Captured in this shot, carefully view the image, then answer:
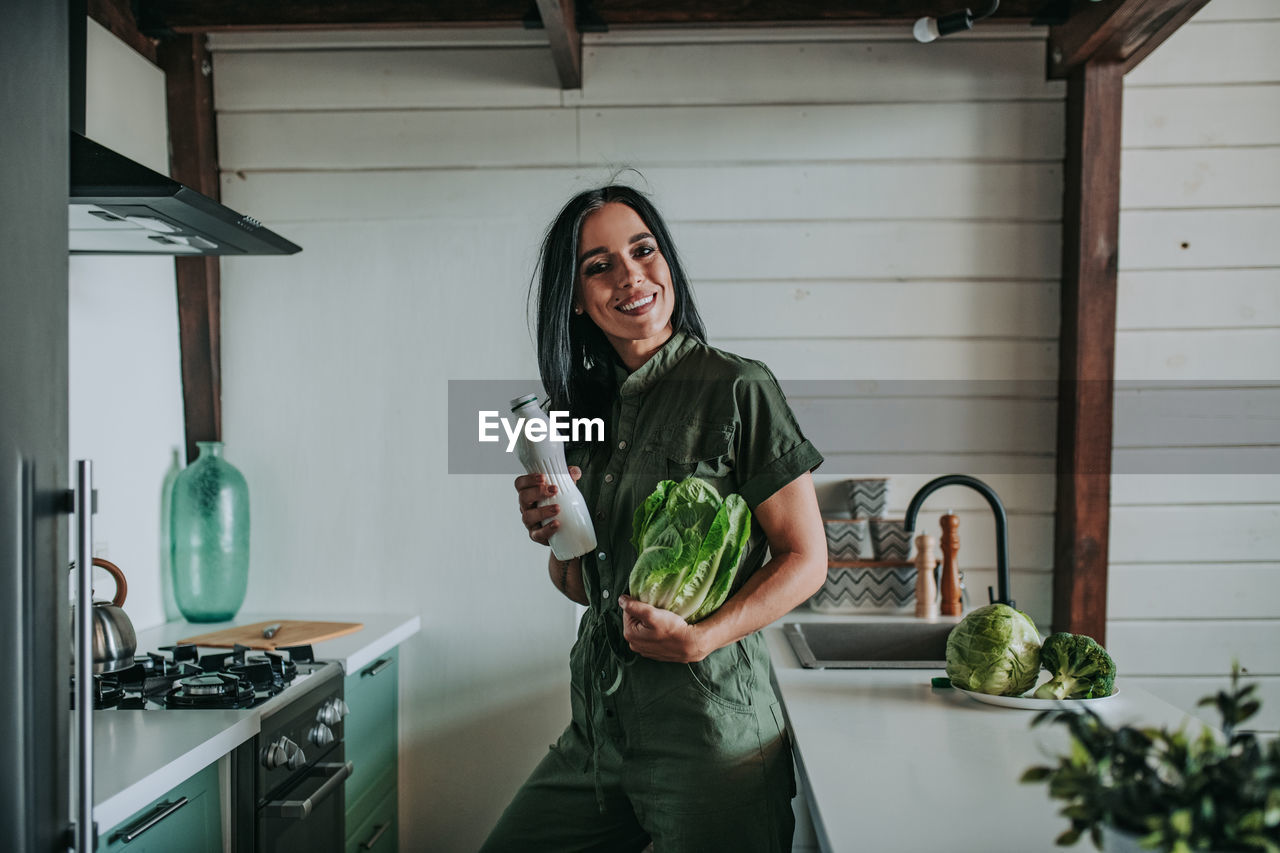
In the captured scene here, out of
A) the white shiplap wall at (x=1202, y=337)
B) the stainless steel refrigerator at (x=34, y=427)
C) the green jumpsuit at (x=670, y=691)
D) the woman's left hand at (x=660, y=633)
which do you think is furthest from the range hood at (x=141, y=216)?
the white shiplap wall at (x=1202, y=337)

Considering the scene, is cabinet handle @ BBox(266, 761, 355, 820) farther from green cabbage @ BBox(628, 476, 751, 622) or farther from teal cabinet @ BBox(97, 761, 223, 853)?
green cabbage @ BBox(628, 476, 751, 622)

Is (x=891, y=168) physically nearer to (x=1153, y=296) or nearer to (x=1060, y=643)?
(x=1153, y=296)

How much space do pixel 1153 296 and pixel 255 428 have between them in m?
2.67

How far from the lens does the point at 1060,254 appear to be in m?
2.75

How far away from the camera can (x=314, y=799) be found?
73.5 inches

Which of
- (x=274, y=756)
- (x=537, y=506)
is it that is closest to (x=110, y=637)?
(x=274, y=756)

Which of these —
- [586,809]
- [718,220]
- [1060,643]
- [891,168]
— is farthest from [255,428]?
[1060,643]

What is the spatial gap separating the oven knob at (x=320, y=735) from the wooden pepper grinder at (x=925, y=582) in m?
1.46

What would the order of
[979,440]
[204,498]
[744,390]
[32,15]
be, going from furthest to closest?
[979,440]
[204,498]
[744,390]
[32,15]

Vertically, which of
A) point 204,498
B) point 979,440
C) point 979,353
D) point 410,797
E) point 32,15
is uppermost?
point 32,15

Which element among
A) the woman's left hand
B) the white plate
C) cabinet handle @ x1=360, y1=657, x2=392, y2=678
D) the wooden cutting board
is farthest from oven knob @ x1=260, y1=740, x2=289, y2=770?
the white plate

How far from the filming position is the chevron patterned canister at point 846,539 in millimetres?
2598

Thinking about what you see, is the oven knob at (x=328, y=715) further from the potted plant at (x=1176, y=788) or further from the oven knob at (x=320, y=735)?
the potted plant at (x=1176, y=788)

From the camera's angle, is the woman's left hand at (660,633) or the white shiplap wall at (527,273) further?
the white shiplap wall at (527,273)
